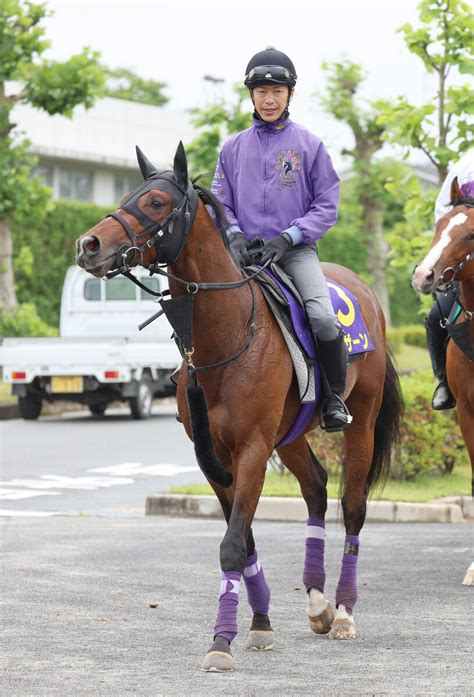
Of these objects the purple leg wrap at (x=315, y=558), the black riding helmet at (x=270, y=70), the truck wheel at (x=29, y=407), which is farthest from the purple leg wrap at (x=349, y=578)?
the truck wheel at (x=29, y=407)

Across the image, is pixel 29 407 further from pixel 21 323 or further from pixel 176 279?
pixel 176 279

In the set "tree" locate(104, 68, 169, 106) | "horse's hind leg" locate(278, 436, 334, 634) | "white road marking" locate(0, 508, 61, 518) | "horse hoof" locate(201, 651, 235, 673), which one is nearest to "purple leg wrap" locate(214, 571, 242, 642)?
"horse hoof" locate(201, 651, 235, 673)

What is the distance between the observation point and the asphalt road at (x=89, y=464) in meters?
13.6

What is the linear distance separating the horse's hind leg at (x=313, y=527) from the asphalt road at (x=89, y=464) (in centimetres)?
508

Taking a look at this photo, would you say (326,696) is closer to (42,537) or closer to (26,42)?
(42,537)

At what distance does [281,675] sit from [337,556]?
3.91 m

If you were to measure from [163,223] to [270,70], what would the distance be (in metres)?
1.36

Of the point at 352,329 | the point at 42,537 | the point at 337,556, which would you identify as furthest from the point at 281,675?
the point at 42,537

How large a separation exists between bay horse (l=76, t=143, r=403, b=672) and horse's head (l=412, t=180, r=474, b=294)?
3.27 feet

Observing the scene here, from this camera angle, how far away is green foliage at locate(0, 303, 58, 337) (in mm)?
27078

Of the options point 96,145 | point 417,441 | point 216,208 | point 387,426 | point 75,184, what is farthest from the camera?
point 96,145

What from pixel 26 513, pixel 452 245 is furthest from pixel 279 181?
pixel 26 513

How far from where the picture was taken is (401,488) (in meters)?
13.2

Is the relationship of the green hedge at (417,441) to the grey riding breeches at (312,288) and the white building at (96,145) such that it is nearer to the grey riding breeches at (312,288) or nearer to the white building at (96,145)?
the grey riding breeches at (312,288)
